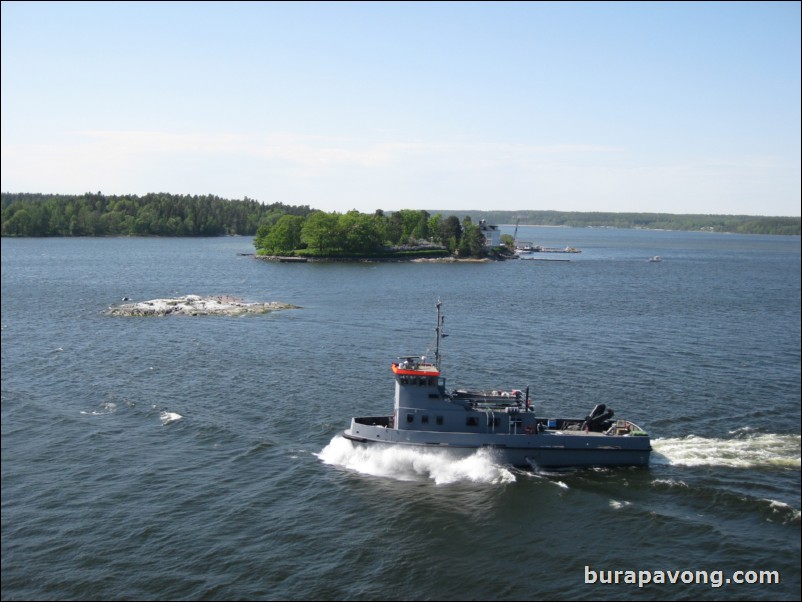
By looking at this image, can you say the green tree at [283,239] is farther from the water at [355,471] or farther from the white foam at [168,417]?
the white foam at [168,417]

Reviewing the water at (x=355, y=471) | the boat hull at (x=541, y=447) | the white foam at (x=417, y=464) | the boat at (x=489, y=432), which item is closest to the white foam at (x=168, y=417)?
the water at (x=355, y=471)

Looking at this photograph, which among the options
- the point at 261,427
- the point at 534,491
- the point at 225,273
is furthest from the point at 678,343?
the point at 225,273

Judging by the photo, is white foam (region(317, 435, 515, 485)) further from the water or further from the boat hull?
the boat hull

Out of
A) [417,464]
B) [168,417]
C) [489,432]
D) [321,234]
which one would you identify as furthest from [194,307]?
[321,234]

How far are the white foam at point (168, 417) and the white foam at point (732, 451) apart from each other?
31.9 meters

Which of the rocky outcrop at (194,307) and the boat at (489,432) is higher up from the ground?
the rocky outcrop at (194,307)

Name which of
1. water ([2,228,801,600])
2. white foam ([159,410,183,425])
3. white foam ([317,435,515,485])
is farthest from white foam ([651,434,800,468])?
white foam ([159,410,183,425])

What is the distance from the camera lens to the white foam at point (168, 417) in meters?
46.5

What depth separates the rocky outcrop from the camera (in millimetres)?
91062

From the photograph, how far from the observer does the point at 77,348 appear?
68938 millimetres

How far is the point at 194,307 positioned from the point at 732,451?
7325 centimetres

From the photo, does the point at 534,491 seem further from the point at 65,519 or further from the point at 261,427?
the point at 65,519

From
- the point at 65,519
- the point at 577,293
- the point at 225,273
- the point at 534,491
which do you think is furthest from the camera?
the point at 225,273

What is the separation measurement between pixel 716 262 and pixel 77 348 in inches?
6896
